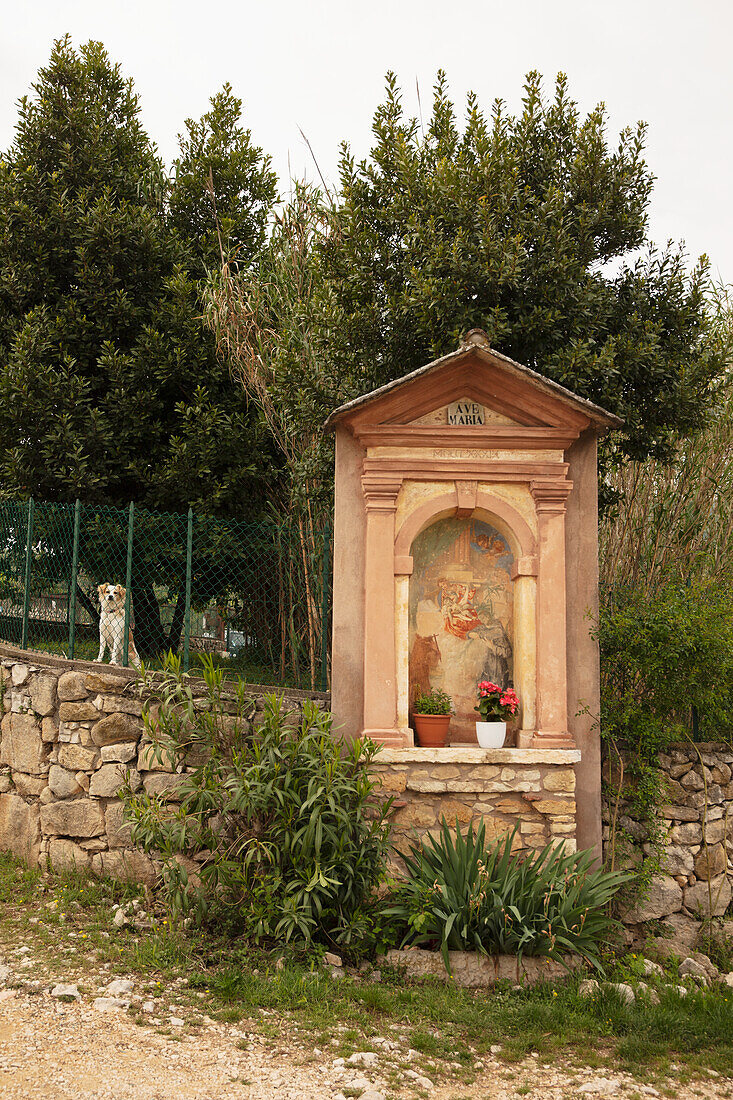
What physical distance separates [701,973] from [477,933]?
6.04ft

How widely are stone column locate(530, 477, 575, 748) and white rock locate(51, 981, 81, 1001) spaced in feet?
10.8

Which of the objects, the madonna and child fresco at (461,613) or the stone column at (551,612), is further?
the madonna and child fresco at (461,613)

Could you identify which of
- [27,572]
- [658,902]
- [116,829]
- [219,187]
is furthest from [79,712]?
[219,187]

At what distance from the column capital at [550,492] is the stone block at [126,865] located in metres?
3.89

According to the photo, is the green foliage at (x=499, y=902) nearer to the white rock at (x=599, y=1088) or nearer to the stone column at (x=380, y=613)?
the stone column at (x=380, y=613)

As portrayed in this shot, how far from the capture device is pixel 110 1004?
4.60 meters

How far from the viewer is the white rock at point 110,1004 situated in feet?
15.0

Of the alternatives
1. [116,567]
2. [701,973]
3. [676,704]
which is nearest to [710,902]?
[701,973]

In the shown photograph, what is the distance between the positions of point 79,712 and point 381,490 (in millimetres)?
2990

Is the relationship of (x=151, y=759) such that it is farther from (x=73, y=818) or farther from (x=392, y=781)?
(x=392, y=781)

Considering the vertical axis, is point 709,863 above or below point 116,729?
below

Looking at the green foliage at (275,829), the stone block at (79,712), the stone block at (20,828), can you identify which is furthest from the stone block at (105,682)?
the stone block at (20,828)

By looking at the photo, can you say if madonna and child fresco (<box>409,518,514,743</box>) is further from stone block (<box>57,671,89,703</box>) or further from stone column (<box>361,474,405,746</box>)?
stone block (<box>57,671,89,703</box>)

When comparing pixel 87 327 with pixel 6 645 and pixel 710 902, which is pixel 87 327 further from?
pixel 710 902
